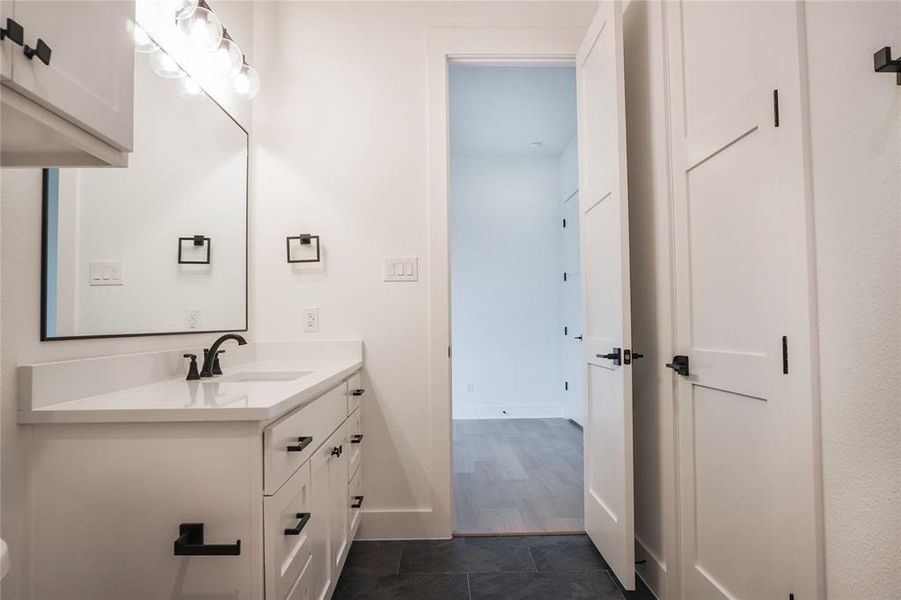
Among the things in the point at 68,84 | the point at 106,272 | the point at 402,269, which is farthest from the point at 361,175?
the point at 68,84

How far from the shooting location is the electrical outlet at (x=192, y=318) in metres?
1.56

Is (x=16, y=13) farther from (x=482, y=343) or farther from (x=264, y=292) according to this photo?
(x=482, y=343)

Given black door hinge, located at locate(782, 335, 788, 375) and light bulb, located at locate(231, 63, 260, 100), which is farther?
light bulb, located at locate(231, 63, 260, 100)

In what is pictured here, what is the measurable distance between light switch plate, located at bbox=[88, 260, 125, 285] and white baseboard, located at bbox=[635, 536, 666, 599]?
203cm

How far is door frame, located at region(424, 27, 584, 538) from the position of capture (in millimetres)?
2082

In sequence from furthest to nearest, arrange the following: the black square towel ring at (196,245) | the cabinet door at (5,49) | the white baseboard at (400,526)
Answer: the white baseboard at (400,526)
the black square towel ring at (196,245)
the cabinet door at (5,49)

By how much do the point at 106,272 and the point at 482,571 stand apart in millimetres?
1730

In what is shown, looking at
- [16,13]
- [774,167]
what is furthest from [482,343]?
[16,13]

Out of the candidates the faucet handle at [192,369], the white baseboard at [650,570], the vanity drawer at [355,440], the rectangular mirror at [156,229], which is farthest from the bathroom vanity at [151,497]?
the white baseboard at [650,570]

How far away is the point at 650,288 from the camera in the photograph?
5.52 feet

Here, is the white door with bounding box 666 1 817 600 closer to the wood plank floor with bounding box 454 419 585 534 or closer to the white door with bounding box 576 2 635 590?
the white door with bounding box 576 2 635 590

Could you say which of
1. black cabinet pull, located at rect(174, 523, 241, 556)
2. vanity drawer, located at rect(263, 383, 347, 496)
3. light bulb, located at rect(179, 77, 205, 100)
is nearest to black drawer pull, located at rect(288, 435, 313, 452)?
vanity drawer, located at rect(263, 383, 347, 496)

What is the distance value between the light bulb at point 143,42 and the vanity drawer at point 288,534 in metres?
1.37

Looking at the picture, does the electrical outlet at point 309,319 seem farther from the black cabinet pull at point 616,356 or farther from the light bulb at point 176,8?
the black cabinet pull at point 616,356
